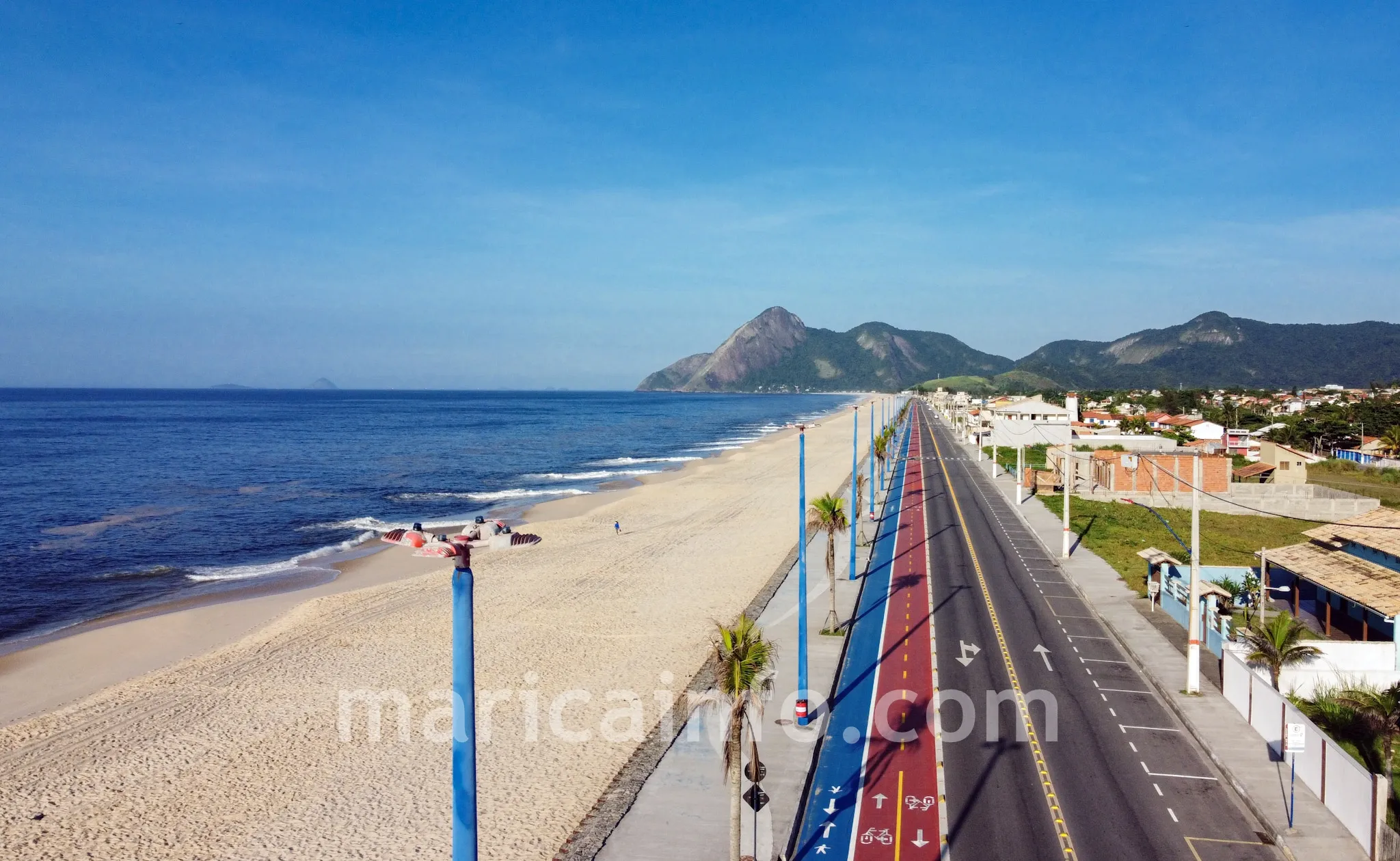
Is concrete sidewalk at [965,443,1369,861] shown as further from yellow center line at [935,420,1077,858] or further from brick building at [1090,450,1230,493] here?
brick building at [1090,450,1230,493]

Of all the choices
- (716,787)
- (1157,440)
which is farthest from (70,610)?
(1157,440)

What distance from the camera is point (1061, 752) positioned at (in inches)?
775

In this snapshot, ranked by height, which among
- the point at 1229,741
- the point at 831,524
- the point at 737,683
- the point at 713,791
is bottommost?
the point at 713,791

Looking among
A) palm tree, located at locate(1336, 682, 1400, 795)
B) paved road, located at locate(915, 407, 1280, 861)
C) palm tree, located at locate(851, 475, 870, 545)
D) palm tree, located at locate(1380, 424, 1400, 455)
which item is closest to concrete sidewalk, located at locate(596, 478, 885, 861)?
paved road, located at locate(915, 407, 1280, 861)

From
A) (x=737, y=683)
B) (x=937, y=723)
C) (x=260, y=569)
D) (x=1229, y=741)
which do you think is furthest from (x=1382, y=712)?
(x=260, y=569)

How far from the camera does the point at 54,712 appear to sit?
24.6m

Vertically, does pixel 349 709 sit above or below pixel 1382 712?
below

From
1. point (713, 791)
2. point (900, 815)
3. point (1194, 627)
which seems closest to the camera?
point (900, 815)

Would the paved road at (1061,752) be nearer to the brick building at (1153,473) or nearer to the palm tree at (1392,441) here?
the brick building at (1153,473)

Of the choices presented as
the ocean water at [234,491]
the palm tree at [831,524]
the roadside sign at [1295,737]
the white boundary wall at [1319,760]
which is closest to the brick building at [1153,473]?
the palm tree at [831,524]

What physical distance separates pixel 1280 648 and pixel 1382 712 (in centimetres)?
457

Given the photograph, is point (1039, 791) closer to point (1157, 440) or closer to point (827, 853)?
point (827, 853)

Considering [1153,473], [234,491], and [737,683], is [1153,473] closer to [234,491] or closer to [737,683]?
[737,683]

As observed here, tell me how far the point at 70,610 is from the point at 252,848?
2691cm
